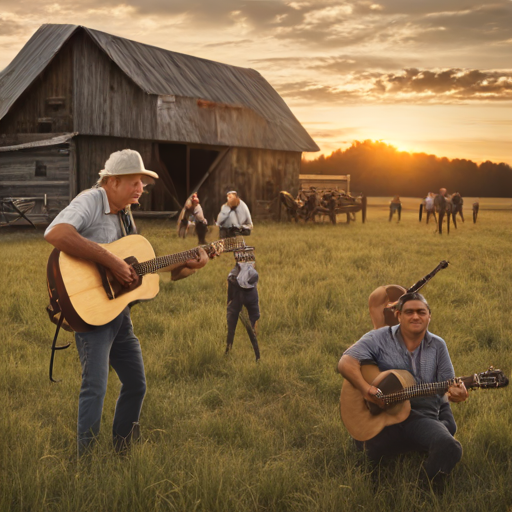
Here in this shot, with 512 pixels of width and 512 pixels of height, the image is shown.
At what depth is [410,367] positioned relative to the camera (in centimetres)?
398

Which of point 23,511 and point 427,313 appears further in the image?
point 427,313

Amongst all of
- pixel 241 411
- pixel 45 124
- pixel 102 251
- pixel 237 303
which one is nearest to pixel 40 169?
pixel 45 124

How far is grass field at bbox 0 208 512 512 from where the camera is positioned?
3.56 meters

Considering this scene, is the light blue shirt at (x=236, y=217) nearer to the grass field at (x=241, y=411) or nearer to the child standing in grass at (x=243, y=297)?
the child standing in grass at (x=243, y=297)

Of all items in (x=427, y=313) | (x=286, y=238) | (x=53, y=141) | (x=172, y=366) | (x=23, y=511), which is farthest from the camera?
(x=53, y=141)

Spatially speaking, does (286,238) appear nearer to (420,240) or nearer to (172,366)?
(420,240)

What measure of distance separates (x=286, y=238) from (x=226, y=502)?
15558 mm

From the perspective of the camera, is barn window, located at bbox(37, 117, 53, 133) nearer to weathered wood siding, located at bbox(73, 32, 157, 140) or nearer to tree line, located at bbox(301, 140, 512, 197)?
weathered wood siding, located at bbox(73, 32, 157, 140)

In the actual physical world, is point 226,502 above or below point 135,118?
below

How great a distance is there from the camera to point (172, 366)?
6418 mm

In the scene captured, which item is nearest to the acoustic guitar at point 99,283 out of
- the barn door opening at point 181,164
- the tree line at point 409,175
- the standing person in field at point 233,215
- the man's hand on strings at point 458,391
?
the man's hand on strings at point 458,391

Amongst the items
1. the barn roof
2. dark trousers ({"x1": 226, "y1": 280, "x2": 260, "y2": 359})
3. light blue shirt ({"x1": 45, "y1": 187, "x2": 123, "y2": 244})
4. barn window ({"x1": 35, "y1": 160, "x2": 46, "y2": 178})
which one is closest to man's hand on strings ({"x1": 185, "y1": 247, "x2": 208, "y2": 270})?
light blue shirt ({"x1": 45, "y1": 187, "x2": 123, "y2": 244})

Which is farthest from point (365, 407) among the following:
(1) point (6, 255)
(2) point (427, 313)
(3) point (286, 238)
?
(3) point (286, 238)

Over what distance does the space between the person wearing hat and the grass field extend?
34 cm
